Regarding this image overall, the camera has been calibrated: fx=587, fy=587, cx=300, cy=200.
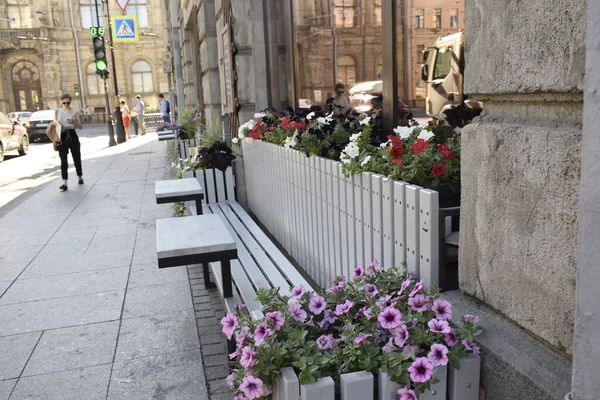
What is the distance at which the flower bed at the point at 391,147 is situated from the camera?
9.62 feet

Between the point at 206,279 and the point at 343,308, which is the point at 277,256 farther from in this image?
the point at 343,308

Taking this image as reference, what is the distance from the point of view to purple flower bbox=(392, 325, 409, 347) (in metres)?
2.13

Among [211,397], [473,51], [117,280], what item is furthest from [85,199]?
[473,51]

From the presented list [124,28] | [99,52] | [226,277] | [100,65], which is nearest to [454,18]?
[226,277]

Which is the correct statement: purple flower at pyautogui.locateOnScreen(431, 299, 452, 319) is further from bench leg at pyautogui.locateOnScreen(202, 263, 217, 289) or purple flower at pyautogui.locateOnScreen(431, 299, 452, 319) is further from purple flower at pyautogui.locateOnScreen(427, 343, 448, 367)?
bench leg at pyautogui.locateOnScreen(202, 263, 217, 289)

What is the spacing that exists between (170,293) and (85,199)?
612 centimetres

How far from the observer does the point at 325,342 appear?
7.30 feet

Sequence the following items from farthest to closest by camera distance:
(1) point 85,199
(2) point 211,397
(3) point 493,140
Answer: (1) point 85,199 → (2) point 211,397 → (3) point 493,140

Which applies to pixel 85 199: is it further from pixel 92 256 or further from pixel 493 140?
pixel 493 140

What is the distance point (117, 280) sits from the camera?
5602 millimetres

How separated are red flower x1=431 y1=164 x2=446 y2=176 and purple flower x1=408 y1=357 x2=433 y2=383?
1054 mm

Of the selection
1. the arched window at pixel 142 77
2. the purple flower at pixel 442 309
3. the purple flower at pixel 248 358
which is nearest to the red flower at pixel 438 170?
the purple flower at pixel 442 309

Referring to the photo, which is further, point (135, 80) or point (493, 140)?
point (135, 80)

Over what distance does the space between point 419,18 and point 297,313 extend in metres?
2.08
